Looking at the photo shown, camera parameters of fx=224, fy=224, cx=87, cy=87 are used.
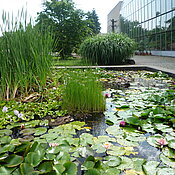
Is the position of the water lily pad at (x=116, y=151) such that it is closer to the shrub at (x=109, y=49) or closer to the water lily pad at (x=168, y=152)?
the water lily pad at (x=168, y=152)

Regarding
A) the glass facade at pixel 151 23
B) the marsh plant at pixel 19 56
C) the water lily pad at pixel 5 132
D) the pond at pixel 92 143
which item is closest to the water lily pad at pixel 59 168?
the pond at pixel 92 143

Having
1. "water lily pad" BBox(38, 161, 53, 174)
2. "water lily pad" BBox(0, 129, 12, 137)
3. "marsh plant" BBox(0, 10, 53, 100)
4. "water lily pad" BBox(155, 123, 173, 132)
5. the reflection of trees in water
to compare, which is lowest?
"water lily pad" BBox(38, 161, 53, 174)

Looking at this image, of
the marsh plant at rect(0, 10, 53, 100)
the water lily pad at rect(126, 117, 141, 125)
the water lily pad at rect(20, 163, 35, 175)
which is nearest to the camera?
the water lily pad at rect(20, 163, 35, 175)

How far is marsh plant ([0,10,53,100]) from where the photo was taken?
8.08 ft

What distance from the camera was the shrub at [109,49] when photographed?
7.82 metres

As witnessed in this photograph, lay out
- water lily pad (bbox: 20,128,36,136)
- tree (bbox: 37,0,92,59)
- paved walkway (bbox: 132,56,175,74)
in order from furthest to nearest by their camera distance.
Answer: tree (bbox: 37,0,92,59) < paved walkway (bbox: 132,56,175,74) < water lily pad (bbox: 20,128,36,136)

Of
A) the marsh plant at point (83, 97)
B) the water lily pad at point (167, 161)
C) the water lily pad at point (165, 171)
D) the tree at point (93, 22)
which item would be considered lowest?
the water lily pad at point (165, 171)

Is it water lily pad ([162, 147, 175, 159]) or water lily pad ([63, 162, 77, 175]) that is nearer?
water lily pad ([63, 162, 77, 175])

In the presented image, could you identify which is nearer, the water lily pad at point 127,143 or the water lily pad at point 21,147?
the water lily pad at point 21,147

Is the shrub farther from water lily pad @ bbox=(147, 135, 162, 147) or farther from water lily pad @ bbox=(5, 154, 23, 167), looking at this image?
water lily pad @ bbox=(5, 154, 23, 167)

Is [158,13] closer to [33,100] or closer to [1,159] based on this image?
[33,100]

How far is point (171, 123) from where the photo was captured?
1815 millimetres

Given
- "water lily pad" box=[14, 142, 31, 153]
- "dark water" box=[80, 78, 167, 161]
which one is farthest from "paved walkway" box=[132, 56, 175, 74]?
"water lily pad" box=[14, 142, 31, 153]

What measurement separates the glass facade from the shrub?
6167mm
